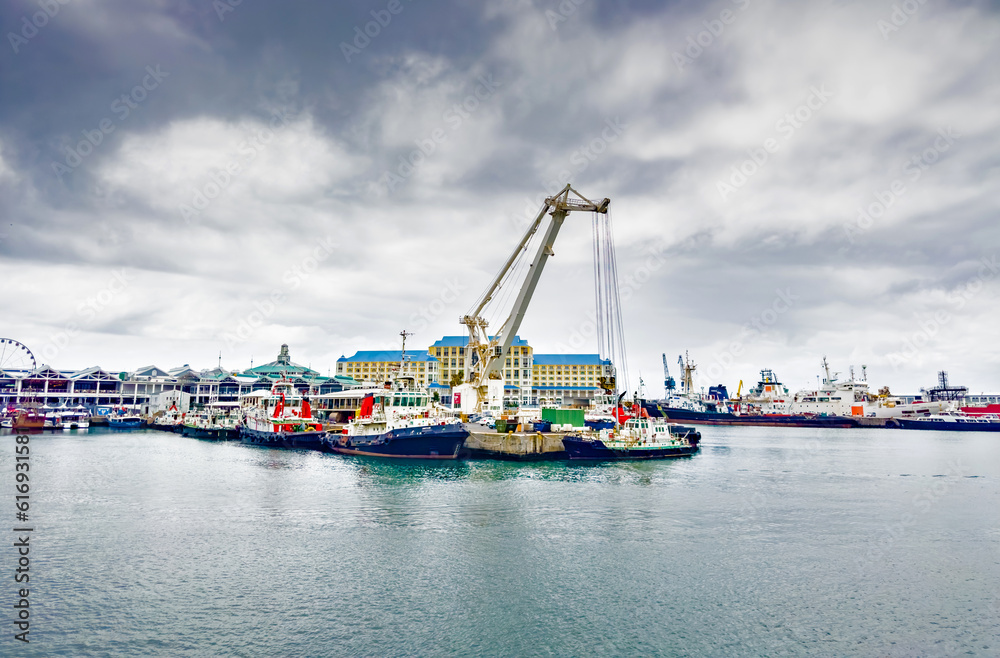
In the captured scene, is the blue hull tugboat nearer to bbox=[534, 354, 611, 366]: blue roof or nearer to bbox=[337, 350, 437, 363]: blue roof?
bbox=[337, 350, 437, 363]: blue roof

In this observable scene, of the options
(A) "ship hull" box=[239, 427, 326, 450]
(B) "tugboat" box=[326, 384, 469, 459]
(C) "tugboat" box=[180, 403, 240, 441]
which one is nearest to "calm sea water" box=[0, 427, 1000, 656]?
(B) "tugboat" box=[326, 384, 469, 459]

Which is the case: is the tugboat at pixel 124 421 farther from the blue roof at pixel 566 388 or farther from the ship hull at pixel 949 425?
the ship hull at pixel 949 425

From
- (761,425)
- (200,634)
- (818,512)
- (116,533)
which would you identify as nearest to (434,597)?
(200,634)

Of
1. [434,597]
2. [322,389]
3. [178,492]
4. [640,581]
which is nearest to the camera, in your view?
[434,597]

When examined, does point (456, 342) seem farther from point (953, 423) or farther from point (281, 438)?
point (953, 423)

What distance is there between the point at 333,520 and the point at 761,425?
10557 cm

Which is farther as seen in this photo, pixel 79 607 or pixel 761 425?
pixel 761 425

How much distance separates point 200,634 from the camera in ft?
39.3

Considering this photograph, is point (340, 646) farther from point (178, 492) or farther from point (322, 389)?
point (322, 389)

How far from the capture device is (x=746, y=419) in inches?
4446

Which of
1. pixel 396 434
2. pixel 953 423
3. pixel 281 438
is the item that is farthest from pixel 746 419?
pixel 281 438

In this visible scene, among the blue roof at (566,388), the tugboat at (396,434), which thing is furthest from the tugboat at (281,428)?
the blue roof at (566,388)

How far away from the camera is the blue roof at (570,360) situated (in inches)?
5217

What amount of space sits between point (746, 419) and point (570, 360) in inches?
1594
